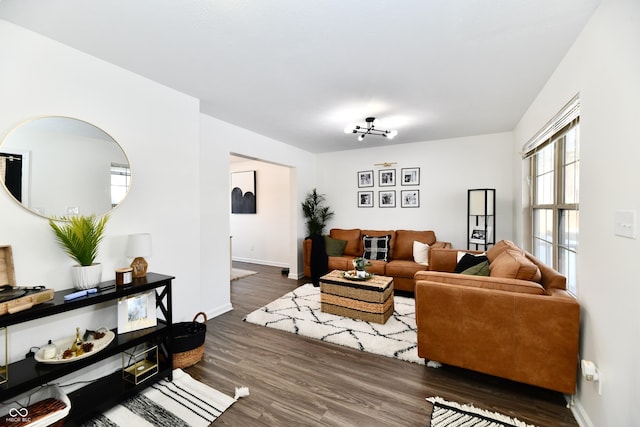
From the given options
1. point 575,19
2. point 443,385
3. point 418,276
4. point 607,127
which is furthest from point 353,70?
point 443,385

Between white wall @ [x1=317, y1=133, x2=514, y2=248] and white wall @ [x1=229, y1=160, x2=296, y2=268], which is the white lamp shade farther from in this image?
white wall @ [x1=317, y1=133, x2=514, y2=248]

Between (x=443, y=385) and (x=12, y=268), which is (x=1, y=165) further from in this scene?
(x=443, y=385)

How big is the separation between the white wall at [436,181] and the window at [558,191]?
1.08m

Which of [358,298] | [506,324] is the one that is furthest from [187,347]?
[506,324]

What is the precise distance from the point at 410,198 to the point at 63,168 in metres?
4.69

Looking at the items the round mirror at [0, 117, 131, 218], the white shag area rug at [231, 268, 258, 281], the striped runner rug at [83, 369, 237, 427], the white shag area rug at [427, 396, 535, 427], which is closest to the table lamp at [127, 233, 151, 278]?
the round mirror at [0, 117, 131, 218]

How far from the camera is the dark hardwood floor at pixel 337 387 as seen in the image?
1744 mm

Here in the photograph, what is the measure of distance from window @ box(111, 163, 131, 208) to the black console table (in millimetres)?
665

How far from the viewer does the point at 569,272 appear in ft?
7.51

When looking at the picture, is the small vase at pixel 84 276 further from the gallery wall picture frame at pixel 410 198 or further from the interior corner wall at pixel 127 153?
the gallery wall picture frame at pixel 410 198

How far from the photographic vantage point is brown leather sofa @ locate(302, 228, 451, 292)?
13.5 feet

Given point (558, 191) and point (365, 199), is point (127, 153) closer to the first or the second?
point (558, 191)

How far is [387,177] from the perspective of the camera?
520cm

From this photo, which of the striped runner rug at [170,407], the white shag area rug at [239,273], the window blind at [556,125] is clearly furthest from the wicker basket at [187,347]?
the window blind at [556,125]
